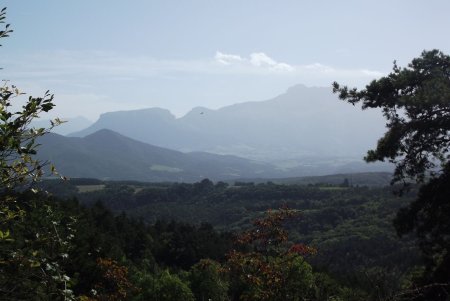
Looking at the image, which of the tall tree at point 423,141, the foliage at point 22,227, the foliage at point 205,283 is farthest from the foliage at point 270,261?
the foliage at point 205,283

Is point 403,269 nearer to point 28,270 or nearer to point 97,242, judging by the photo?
point 97,242

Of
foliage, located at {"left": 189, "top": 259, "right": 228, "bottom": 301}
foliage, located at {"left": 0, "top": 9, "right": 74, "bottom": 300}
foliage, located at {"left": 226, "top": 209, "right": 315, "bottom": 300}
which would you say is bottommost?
foliage, located at {"left": 189, "top": 259, "right": 228, "bottom": 301}

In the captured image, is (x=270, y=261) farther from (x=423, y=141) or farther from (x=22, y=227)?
(x=423, y=141)

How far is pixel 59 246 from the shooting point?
5582mm

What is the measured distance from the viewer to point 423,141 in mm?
17984

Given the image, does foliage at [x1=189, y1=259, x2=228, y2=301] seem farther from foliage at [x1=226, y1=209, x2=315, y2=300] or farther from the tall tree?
foliage at [x1=226, y1=209, x2=315, y2=300]

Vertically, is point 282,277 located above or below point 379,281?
below

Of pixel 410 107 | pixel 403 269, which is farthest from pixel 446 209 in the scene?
pixel 403 269

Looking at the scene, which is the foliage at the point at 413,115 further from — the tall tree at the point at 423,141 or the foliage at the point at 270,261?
the foliage at the point at 270,261

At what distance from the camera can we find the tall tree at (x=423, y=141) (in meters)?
16.7

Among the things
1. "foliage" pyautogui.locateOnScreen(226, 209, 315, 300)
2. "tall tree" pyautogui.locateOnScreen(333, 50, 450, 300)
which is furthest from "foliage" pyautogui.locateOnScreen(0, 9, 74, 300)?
"tall tree" pyautogui.locateOnScreen(333, 50, 450, 300)

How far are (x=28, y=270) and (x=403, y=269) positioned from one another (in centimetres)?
10987

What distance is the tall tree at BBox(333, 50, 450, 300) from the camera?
54.6 ft

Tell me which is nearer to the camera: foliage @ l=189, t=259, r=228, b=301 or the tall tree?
the tall tree
